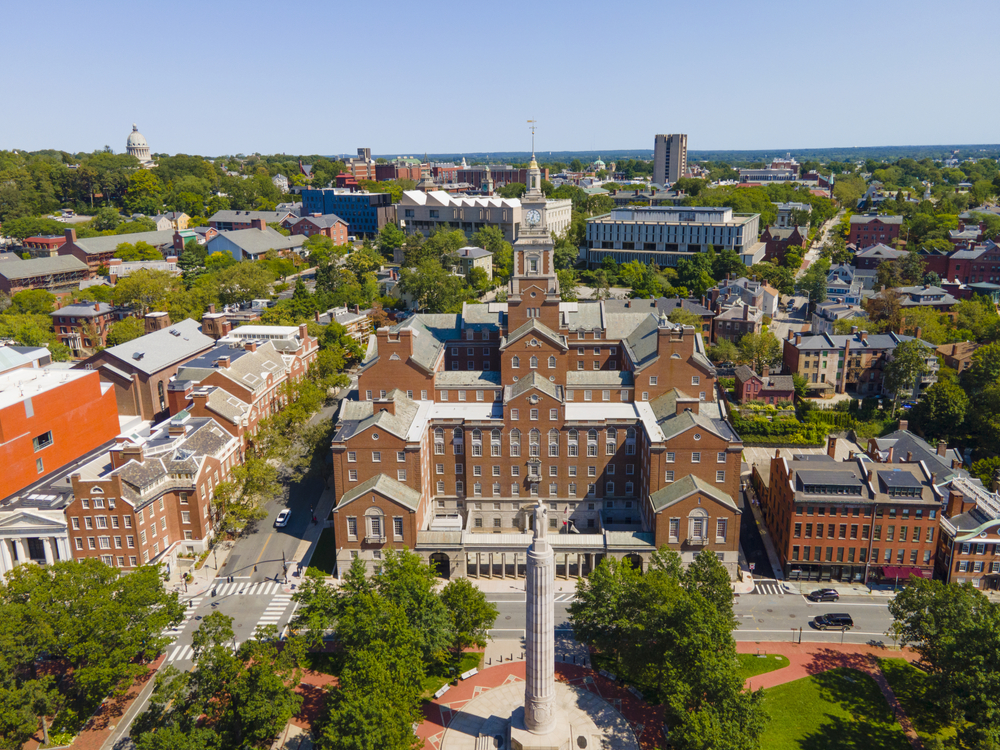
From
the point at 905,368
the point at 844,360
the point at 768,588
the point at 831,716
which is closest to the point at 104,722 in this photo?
the point at 831,716

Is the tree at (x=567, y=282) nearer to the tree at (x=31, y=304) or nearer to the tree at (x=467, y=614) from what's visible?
the tree at (x=467, y=614)

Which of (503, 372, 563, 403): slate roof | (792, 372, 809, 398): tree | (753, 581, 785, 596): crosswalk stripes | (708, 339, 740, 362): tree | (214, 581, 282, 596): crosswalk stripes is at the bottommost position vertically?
(753, 581, 785, 596): crosswalk stripes

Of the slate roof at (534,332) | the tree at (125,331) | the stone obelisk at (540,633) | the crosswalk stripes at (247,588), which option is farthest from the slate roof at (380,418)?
the tree at (125,331)

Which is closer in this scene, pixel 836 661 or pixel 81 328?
pixel 836 661

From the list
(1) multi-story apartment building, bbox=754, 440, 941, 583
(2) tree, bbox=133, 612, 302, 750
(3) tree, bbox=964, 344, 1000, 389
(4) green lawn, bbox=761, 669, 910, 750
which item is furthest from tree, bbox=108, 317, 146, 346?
(3) tree, bbox=964, 344, 1000, 389

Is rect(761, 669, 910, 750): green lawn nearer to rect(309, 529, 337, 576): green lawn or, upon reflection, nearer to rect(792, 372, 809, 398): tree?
rect(309, 529, 337, 576): green lawn

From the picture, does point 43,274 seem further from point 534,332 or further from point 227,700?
point 227,700

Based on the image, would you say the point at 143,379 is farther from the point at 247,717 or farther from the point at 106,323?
the point at 247,717
